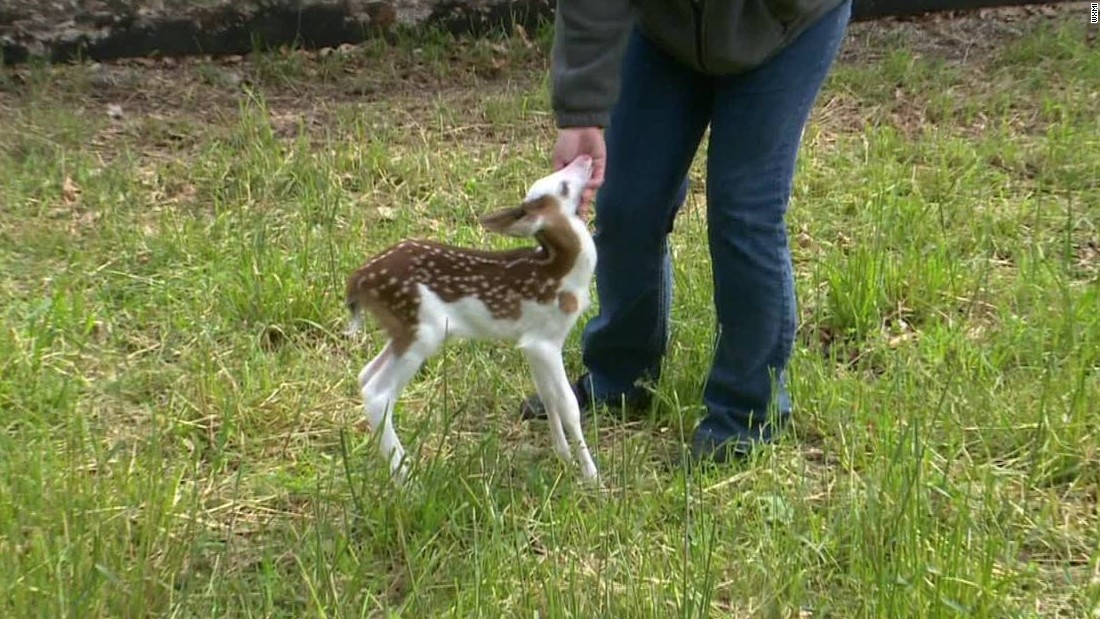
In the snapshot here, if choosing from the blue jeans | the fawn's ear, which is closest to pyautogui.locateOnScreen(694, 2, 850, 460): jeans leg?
the blue jeans

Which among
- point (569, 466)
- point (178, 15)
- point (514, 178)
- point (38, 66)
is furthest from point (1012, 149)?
point (38, 66)

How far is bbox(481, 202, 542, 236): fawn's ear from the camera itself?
279 cm

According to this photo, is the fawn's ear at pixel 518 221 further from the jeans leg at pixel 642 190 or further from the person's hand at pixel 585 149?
the jeans leg at pixel 642 190

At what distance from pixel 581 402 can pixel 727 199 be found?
2.65ft

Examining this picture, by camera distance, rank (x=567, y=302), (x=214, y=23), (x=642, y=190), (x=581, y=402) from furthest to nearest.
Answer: (x=214, y=23), (x=581, y=402), (x=642, y=190), (x=567, y=302)

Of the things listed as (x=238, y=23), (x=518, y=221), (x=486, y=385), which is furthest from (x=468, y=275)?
(x=238, y=23)

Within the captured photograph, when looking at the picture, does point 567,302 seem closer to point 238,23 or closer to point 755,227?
point 755,227

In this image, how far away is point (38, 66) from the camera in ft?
20.3

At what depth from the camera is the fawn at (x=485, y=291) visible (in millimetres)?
2826

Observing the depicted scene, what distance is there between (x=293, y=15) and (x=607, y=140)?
12.4 feet

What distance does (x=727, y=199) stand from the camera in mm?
3055

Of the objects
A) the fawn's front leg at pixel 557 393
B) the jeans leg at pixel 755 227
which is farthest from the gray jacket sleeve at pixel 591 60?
the fawn's front leg at pixel 557 393

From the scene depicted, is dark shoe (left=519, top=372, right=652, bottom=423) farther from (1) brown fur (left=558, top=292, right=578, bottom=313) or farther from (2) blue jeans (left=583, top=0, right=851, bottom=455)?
(1) brown fur (left=558, top=292, right=578, bottom=313)

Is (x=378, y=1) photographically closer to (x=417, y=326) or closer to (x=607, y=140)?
(x=607, y=140)
